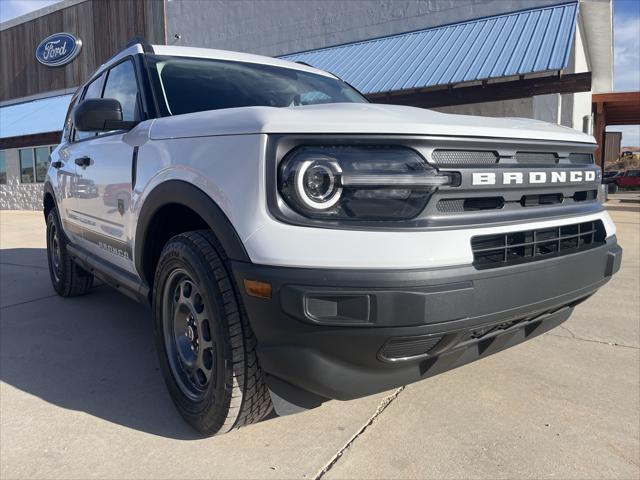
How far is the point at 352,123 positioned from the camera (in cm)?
185

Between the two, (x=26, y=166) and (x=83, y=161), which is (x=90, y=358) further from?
(x=26, y=166)

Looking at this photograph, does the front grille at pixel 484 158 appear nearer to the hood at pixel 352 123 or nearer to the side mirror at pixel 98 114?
the hood at pixel 352 123

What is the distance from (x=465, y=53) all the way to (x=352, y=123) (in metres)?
10.1

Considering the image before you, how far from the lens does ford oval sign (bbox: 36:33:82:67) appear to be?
747 inches

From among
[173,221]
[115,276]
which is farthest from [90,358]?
[173,221]

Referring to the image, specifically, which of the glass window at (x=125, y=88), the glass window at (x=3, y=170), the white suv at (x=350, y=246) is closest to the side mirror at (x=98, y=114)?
the white suv at (x=350, y=246)

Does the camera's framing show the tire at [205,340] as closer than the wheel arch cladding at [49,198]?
Yes

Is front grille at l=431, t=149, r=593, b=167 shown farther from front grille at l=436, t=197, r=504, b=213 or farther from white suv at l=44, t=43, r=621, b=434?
front grille at l=436, t=197, r=504, b=213

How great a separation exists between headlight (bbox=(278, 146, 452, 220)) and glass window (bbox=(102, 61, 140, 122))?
157cm

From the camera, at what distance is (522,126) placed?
225 cm

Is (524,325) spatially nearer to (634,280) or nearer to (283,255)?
(283,255)

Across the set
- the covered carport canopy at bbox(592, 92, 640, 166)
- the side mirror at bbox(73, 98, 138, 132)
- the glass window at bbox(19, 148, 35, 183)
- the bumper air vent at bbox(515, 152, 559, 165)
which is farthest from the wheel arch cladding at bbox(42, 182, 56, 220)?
the glass window at bbox(19, 148, 35, 183)

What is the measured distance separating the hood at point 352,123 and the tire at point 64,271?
2969 millimetres

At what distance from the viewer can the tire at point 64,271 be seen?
4730 millimetres
